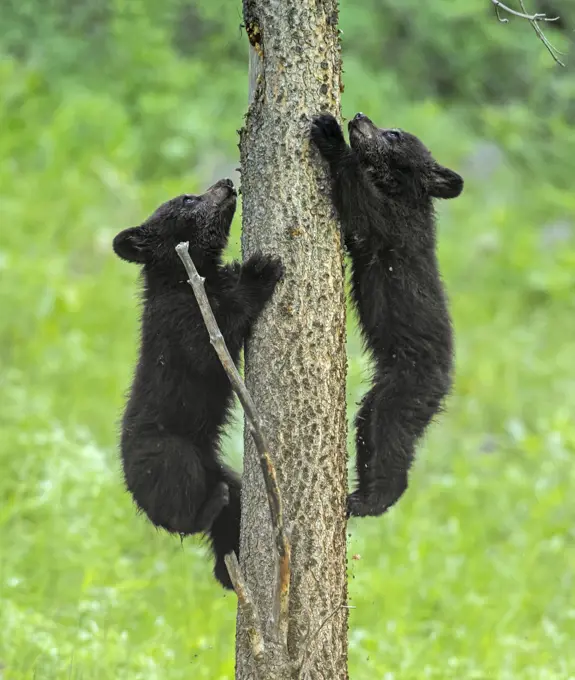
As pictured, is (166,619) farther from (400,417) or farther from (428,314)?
(428,314)

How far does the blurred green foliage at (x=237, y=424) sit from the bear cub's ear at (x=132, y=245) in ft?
5.34

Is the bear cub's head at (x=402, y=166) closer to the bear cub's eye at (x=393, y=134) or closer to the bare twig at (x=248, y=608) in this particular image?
the bear cub's eye at (x=393, y=134)

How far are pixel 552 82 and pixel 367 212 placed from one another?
33.9ft

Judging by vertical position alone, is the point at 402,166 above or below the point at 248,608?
above

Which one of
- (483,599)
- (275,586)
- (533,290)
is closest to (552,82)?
(533,290)

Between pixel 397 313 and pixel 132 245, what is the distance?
122 cm

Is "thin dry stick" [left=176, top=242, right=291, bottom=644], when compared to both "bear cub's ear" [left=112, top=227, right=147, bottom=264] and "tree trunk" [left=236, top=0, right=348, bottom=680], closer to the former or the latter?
"tree trunk" [left=236, top=0, right=348, bottom=680]

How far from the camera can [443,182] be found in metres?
4.21

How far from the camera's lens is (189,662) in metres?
4.63

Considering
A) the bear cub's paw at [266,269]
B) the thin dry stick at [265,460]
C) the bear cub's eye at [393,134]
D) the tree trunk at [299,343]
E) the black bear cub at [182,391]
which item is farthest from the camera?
the bear cub's eye at [393,134]

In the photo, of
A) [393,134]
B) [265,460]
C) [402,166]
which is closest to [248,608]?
[265,460]

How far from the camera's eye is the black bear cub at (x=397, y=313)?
3.92 m

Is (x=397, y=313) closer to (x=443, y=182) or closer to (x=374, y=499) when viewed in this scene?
(x=443, y=182)

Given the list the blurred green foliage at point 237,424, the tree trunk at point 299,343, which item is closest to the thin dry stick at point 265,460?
the tree trunk at point 299,343
